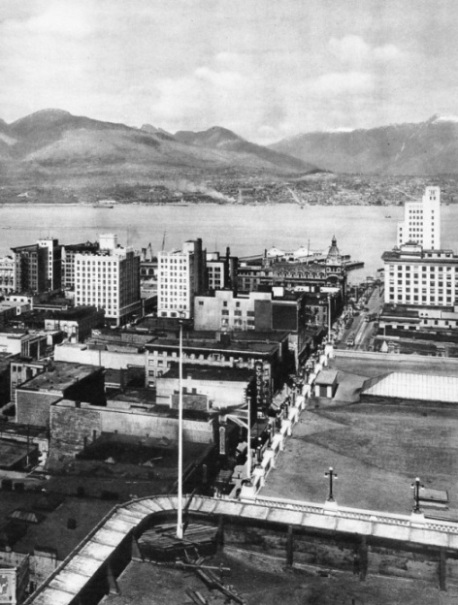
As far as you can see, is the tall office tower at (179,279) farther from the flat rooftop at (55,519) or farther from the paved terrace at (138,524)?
the paved terrace at (138,524)

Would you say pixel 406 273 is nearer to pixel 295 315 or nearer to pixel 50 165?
pixel 295 315

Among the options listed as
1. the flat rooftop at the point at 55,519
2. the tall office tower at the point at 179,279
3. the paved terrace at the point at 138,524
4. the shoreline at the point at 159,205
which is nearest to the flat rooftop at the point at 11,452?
the flat rooftop at the point at 55,519

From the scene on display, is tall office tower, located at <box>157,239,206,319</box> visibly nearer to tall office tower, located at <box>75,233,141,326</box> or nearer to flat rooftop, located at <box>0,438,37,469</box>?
tall office tower, located at <box>75,233,141,326</box>

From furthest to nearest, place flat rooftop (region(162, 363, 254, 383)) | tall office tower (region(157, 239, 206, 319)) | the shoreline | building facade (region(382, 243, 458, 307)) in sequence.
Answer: the shoreline < tall office tower (region(157, 239, 206, 319)) < building facade (region(382, 243, 458, 307)) < flat rooftop (region(162, 363, 254, 383))

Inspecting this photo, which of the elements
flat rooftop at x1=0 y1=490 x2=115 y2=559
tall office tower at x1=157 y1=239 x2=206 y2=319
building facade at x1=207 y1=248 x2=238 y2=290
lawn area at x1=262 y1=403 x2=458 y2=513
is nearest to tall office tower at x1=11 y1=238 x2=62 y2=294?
tall office tower at x1=157 y1=239 x2=206 y2=319

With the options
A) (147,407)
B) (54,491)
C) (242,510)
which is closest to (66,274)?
(147,407)

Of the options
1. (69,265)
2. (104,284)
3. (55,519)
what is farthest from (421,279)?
(55,519)
